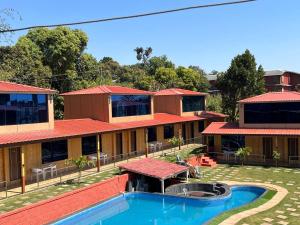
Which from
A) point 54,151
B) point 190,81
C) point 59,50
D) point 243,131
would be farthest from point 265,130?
point 190,81

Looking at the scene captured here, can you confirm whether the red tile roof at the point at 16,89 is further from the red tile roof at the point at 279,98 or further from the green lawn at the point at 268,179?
the red tile roof at the point at 279,98

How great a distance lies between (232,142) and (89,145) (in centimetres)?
1226

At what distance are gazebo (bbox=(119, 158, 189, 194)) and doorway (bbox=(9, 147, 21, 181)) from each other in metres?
6.29

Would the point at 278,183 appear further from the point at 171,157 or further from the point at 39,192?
the point at 39,192

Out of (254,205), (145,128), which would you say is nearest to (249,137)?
(145,128)

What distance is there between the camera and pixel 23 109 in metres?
23.4

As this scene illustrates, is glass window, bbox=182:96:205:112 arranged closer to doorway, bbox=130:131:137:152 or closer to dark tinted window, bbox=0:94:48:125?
doorway, bbox=130:131:137:152

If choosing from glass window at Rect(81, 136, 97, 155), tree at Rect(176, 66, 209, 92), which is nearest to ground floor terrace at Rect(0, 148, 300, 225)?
glass window at Rect(81, 136, 97, 155)

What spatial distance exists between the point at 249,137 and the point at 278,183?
A: 7818mm

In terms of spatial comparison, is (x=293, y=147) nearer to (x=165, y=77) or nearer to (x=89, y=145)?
(x=89, y=145)

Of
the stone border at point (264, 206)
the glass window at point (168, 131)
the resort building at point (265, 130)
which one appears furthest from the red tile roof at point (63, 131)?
the stone border at point (264, 206)

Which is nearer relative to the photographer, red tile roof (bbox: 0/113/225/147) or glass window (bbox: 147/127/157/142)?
red tile roof (bbox: 0/113/225/147)

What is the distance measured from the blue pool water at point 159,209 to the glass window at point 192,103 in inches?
770

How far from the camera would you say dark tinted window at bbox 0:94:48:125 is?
72.5 feet
